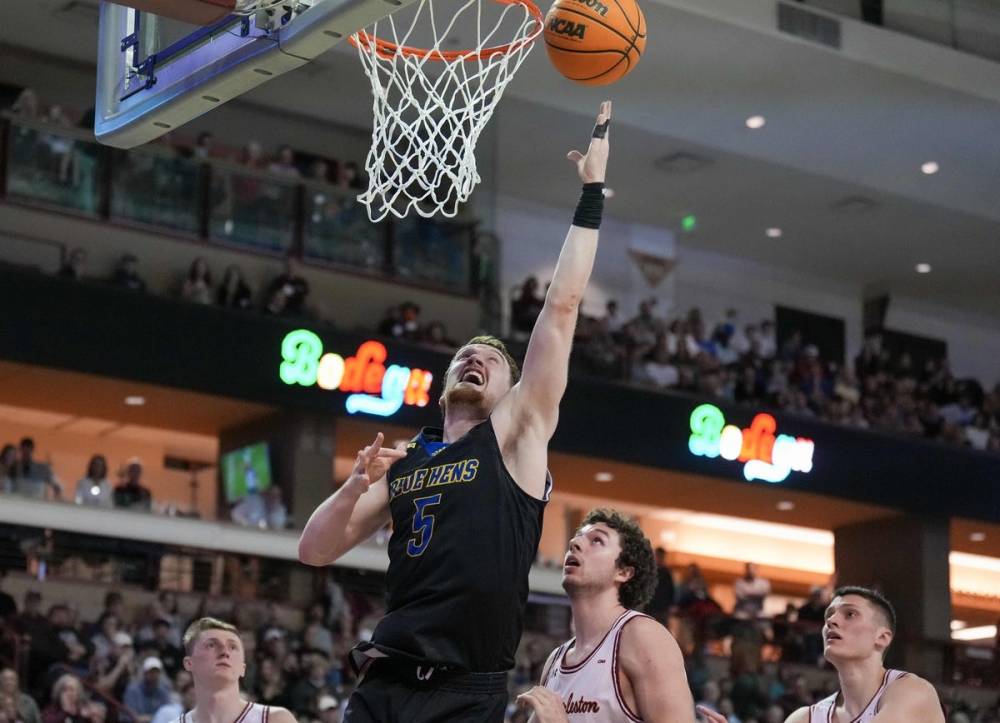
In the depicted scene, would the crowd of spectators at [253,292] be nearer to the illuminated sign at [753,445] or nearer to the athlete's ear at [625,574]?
the illuminated sign at [753,445]

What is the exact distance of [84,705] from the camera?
12016mm

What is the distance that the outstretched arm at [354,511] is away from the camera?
4.59 meters

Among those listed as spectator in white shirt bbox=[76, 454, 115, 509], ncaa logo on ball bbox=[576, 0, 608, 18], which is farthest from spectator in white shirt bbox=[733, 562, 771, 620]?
ncaa logo on ball bbox=[576, 0, 608, 18]

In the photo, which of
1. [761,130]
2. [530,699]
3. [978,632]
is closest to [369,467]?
[530,699]

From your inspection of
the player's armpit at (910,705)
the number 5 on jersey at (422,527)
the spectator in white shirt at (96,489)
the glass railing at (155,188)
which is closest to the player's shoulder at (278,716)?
the number 5 on jersey at (422,527)

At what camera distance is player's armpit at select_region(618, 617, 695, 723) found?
480 cm

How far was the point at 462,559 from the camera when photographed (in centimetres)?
447

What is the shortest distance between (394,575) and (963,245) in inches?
880

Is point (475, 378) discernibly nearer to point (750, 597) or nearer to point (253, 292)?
point (253, 292)

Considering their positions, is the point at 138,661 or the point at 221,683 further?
the point at 138,661

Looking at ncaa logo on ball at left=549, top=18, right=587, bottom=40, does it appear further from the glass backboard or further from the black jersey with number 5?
the black jersey with number 5

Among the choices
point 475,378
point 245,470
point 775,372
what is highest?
point 775,372

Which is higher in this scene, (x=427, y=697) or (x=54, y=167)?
(x=54, y=167)

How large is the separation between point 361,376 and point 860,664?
40.8 ft
